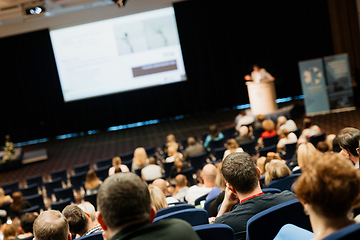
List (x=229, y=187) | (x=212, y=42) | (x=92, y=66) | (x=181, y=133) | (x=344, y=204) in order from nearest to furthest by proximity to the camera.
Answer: (x=344, y=204), (x=229, y=187), (x=181, y=133), (x=92, y=66), (x=212, y=42)

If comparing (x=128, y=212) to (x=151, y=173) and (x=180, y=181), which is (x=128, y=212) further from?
(x=151, y=173)

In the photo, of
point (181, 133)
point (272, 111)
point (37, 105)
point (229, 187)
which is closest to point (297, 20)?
point (272, 111)

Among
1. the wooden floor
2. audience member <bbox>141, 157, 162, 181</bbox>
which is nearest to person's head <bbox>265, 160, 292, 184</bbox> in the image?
audience member <bbox>141, 157, 162, 181</bbox>

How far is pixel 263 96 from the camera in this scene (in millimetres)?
11531

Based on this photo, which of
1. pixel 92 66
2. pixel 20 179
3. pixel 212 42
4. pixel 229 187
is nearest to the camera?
pixel 229 187

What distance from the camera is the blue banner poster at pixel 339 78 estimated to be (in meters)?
10.9

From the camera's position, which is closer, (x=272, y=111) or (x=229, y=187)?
(x=229, y=187)

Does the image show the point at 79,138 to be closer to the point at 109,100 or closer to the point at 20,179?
the point at 109,100

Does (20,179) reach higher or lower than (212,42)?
lower

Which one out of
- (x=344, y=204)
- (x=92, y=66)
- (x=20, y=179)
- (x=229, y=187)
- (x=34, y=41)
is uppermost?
(x=34, y=41)

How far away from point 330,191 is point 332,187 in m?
0.01

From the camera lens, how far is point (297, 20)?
15.7 metres

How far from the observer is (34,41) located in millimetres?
16078

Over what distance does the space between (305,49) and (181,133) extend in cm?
676
